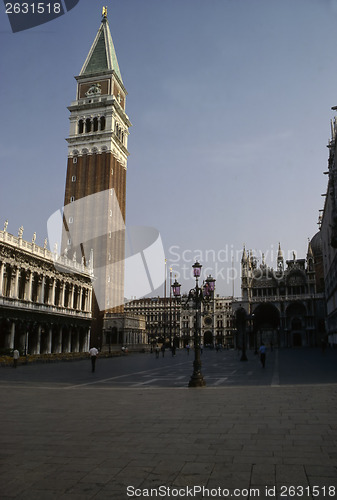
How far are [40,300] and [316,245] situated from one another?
6395cm

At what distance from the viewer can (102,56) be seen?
253 ft

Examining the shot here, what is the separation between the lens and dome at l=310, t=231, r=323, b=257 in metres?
86.6

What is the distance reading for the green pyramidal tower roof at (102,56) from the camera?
75.5 m

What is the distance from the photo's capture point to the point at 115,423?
27.8 ft

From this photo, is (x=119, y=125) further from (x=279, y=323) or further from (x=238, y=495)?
(x=238, y=495)

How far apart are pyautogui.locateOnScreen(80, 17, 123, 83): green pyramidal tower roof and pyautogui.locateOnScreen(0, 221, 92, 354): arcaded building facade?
41290 mm

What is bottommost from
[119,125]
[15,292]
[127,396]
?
[127,396]

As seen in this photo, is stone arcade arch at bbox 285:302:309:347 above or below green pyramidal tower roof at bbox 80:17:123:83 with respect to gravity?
below

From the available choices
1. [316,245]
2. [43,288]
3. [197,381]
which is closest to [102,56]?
[43,288]

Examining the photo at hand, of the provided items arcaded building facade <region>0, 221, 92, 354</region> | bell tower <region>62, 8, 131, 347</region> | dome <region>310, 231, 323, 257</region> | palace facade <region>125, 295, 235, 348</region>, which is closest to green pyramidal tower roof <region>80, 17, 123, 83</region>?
bell tower <region>62, 8, 131, 347</region>

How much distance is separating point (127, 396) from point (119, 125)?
2755 inches

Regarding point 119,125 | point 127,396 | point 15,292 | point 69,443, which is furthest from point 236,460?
point 119,125

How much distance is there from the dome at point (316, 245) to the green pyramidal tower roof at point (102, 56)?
52.8 meters

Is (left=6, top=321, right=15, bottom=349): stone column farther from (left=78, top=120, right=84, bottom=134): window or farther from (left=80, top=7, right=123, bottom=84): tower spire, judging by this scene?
(left=80, top=7, right=123, bottom=84): tower spire
